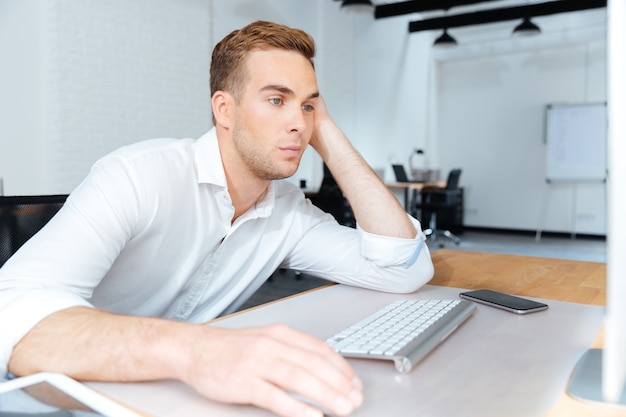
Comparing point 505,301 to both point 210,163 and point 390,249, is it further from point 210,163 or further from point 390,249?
point 210,163

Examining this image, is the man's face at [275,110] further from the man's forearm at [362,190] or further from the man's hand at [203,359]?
the man's hand at [203,359]

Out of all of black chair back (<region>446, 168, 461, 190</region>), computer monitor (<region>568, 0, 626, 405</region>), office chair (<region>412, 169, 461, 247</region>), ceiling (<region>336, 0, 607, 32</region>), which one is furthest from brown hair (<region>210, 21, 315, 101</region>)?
ceiling (<region>336, 0, 607, 32</region>)

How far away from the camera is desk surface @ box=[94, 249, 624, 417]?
0.54 meters

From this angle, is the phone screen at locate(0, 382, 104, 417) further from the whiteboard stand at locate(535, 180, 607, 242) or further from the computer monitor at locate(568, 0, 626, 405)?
the whiteboard stand at locate(535, 180, 607, 242)

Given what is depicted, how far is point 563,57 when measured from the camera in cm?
762

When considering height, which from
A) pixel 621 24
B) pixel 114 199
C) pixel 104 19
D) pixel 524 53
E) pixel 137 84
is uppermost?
pixel 524 53

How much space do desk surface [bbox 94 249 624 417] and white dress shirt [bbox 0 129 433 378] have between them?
148 millimetres

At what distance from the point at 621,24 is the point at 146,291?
99cm

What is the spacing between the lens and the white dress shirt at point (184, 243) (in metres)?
0.84

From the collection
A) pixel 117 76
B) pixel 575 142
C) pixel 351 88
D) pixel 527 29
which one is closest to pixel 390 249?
pixel 117 76

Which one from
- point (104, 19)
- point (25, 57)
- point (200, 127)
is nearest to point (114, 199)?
point (25, 57)

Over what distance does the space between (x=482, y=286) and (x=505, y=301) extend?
0.68 ft

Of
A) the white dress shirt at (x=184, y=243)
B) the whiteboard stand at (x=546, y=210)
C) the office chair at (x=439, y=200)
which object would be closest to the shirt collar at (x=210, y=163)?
the white dress shirt at (x=184, y=243)

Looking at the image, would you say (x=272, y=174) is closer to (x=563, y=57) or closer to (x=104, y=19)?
(x=104, y=19)
